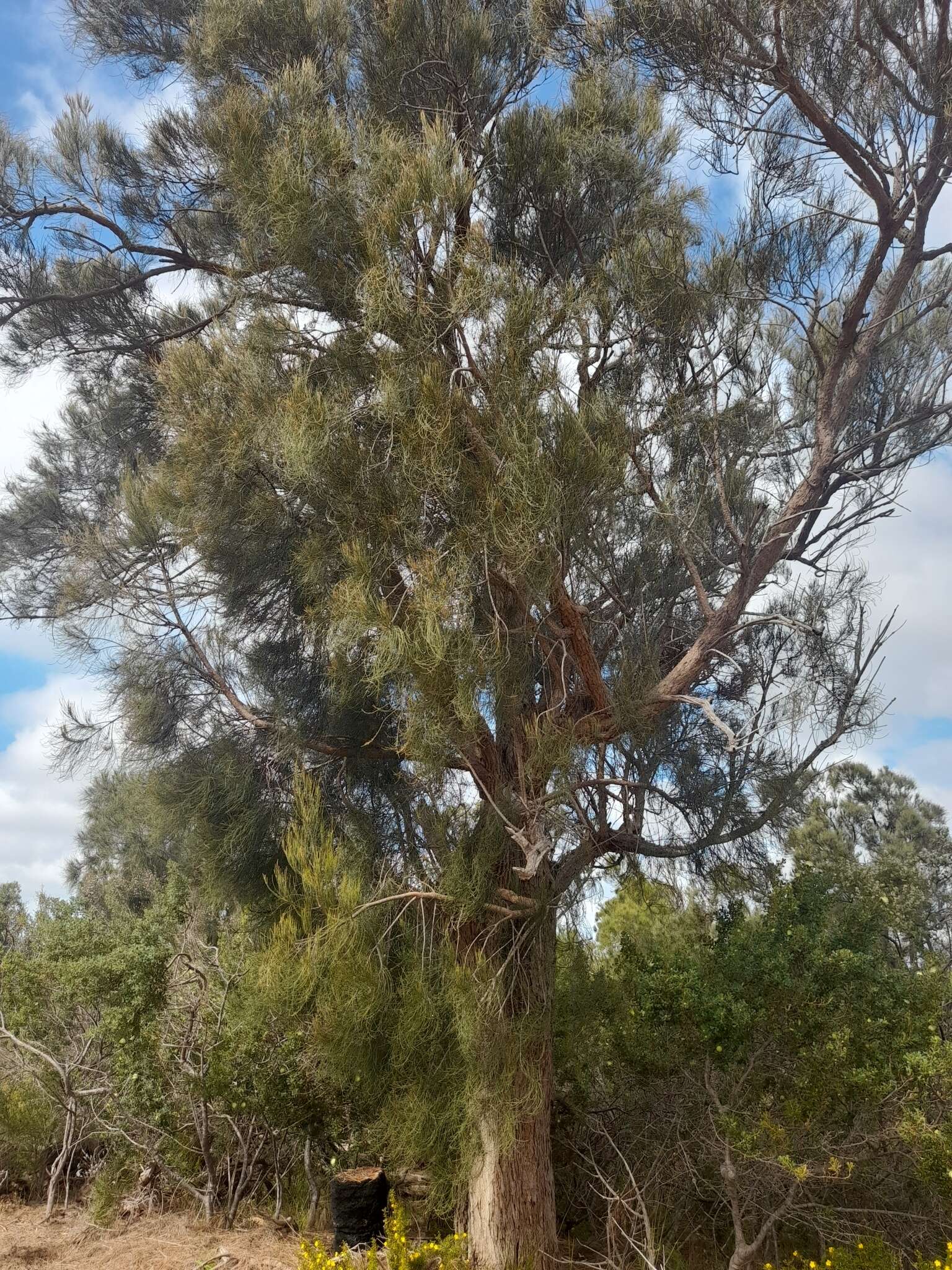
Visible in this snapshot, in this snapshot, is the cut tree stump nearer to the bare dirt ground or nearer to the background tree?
the bare dirt ground

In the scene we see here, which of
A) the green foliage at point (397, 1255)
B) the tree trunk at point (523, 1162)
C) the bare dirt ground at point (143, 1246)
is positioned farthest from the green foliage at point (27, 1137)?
the tree trunk at point (523, 1162)

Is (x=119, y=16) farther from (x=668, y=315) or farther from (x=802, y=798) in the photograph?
(x=802, y=798)

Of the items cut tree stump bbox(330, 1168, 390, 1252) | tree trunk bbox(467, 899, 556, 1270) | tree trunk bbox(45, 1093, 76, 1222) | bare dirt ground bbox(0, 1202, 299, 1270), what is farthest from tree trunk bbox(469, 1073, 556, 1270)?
tree trunk bbox(45, 1093, 76, 1222)

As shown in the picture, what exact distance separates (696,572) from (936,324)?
2728 mm

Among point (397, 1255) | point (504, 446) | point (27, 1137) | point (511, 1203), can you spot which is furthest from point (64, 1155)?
point (504, 446)

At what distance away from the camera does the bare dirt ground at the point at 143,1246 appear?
557 cm

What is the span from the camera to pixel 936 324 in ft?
21.3

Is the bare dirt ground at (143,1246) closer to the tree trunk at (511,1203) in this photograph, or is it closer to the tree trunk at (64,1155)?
the tree trunk at (64,1155)

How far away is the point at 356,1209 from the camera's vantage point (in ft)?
18.4

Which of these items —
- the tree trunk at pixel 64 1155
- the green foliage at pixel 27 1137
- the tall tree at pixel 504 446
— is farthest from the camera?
the green foliage at pixel 27 1137

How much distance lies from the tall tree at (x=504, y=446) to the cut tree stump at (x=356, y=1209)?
55 cm

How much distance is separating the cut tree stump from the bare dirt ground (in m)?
0.30

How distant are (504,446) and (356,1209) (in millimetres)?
4042

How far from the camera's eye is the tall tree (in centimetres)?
495
